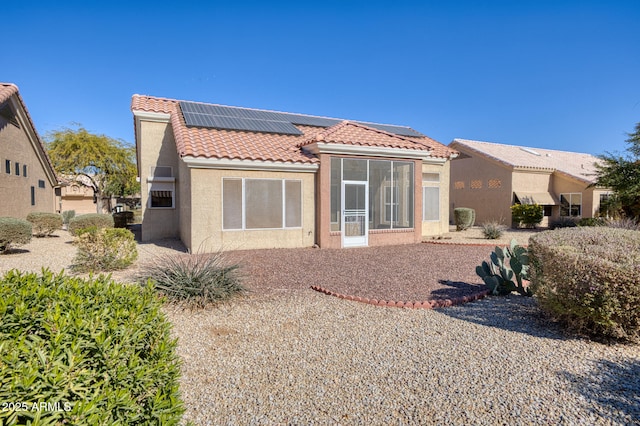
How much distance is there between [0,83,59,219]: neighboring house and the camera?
19.1m

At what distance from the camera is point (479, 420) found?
334cm

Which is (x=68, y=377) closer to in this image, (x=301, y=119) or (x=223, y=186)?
(x=223, y=186)

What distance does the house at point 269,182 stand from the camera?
13039mm

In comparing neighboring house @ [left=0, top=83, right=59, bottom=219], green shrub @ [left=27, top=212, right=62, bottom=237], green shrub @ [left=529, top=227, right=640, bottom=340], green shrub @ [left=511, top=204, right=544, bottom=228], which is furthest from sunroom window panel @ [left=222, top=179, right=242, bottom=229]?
green shrub @ [left=511, top=204, right=544, bottom=228]

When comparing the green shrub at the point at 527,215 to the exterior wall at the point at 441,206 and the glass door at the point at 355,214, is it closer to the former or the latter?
the exterior wall at the point at 441,206

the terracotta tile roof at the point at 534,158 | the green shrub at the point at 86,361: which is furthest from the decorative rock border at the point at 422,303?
the terracotta tile roof at the point at 534,158

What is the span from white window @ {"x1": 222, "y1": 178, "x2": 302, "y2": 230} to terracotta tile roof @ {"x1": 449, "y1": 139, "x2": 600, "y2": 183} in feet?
64.4

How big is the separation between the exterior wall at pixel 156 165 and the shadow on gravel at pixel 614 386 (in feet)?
52.3

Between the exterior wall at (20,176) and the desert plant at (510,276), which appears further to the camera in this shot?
the exterior wall at (20,176)

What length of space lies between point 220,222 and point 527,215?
21821 mm

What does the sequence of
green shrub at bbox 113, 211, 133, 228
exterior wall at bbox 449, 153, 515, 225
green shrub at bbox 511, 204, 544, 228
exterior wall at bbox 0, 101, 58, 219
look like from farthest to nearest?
exterior wall at bbox 449, 153, 515, 225
green shrub at bbox 511, 204, 544, 228
green shrub at bbox 113, 211, 133, 228
exterior wall at bbox 0, 101, 58, 219

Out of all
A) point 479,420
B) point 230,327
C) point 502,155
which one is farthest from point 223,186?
point 502,155

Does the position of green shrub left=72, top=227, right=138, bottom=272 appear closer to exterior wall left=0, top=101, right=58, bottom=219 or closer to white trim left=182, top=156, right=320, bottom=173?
white trim left=182, top=156, right=320, bottom=173

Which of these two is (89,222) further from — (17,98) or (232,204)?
(17,98)
